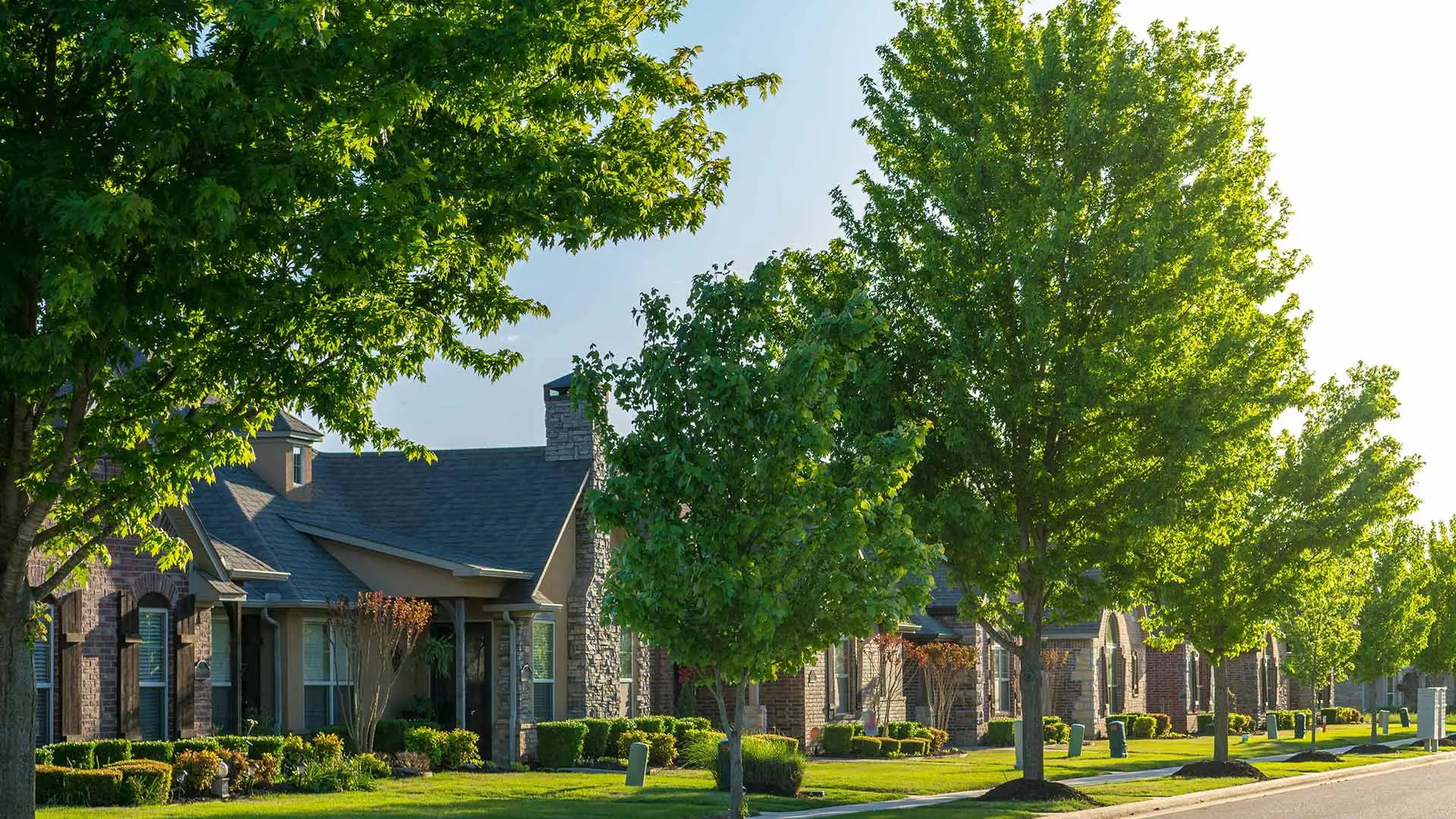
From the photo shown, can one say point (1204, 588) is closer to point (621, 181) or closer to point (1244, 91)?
point (1244, 91)

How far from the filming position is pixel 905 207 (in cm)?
2631

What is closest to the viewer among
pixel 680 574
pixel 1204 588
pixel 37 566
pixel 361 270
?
pixel 361 270

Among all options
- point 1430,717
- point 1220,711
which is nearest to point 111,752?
point 1220,711

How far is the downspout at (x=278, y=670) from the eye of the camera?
1187 inches

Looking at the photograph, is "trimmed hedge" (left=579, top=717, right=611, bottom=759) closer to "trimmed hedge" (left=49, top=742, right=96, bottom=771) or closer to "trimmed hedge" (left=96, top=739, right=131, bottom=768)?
"trimmed hedge" (left=96, top=739, right=131, bottom=768)

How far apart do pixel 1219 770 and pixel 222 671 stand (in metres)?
19.9

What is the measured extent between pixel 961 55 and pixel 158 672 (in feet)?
53.2

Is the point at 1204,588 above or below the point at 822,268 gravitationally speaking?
below

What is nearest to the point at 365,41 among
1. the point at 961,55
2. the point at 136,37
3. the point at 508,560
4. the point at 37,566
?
the point at 136,37

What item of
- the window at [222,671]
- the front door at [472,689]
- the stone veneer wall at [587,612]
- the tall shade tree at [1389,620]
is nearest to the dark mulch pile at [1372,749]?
the tall shade tree at [1389,620]

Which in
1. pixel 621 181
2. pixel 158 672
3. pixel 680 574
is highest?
pixel 621 181

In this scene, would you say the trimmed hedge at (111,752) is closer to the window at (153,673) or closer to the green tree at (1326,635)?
the window at (153,673)

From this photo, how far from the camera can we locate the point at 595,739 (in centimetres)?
3419

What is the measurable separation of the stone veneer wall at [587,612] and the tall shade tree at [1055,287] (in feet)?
35.4
